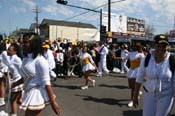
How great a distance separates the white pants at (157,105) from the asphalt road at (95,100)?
12.8 ft

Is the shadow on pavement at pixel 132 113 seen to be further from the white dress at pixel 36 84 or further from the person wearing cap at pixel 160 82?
the white dress at pixel 36 84

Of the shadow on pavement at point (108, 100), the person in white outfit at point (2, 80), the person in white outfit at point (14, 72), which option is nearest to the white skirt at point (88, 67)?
the shadow on pavement at point (108, 100)

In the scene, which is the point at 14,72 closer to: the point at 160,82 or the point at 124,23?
the point at 160,82

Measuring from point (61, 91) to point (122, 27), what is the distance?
5624 centimetres

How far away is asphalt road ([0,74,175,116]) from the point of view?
30.9ft

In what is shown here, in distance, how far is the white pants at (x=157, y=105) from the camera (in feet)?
17.1

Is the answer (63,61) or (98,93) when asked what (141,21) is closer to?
(63,61)

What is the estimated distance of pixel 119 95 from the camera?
1241 cm

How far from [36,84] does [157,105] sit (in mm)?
1729

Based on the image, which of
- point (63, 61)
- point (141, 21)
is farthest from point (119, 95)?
point (141, 21)

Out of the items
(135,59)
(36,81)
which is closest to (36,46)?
(36,81)

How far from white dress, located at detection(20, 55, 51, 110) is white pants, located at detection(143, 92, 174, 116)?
1447 mm

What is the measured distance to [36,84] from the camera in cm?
497

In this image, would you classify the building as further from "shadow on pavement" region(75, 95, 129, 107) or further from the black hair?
the black hair
